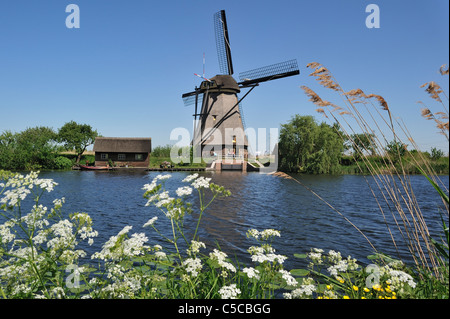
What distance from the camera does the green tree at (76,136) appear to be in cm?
3503

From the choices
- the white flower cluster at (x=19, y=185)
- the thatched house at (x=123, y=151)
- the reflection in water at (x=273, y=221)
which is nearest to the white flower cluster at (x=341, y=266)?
the reflection in water at (x=273, y=221)

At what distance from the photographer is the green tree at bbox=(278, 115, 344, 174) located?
94.3ft

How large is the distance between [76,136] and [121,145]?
529 cm

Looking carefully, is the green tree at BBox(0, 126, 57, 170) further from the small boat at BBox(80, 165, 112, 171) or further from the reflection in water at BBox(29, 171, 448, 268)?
the reflection in water at BBox(29, 171, 448, 268)

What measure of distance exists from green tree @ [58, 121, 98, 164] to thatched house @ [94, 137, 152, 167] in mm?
1965

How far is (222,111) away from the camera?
2964cm

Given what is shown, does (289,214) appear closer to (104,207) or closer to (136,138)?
(104,207)

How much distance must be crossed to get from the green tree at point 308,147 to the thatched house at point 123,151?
16022 millimetres

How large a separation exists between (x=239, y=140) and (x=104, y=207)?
73.9 feet

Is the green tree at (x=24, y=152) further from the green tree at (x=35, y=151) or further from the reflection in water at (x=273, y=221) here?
the reflection in water at (x=273, y=221)

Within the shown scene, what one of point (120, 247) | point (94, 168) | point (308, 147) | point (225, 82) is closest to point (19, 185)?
point (120, 247)

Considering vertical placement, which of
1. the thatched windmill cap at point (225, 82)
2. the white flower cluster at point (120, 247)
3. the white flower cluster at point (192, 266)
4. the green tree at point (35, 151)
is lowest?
the white flower cluster at point (192, 266)

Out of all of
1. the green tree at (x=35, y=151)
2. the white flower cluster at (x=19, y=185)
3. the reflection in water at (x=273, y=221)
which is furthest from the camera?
the green tree at (x=35, y=151)

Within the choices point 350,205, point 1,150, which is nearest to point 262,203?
point 350,205
